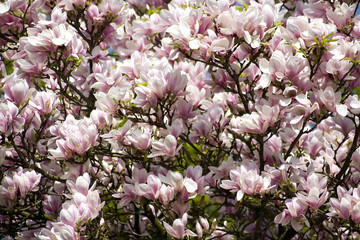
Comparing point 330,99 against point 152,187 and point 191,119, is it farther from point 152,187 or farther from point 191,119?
point 152,187

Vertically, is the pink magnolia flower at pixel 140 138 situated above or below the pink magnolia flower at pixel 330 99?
below

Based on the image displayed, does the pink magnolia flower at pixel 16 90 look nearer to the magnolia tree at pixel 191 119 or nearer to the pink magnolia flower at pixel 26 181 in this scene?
the magnolia tree at pixel 191 119

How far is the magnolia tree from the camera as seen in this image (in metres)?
3.07

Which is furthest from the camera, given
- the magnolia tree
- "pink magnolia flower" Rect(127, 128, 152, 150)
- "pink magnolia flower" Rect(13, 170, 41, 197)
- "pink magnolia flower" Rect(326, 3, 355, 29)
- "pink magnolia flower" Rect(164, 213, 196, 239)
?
"pink magnolia flower" Rect(326, 3, 355, 29)

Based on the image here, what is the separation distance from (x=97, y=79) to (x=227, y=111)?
1026 mm

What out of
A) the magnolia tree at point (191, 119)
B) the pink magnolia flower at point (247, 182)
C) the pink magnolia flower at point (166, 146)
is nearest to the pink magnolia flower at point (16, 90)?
the magnolia tree at point (191, 119)

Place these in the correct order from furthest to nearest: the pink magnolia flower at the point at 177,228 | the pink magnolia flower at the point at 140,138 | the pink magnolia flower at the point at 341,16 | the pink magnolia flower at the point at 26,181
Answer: the pink magnolia flower at the point at 341,16 < the pink magnolia flower at the point at 26,181 < the pink magnolia flower at the point at 140,138 < the pink magnolia flower at the point at 177,228

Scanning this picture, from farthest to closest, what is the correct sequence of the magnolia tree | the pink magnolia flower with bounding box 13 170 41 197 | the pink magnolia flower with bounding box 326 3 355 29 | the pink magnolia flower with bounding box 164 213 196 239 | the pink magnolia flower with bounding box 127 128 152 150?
the pink magnolia flower with bounding box 326 3 355 29
the pink magnolia flower with bounding box 13 170 41 197
the pink magnolia flower with bounding box 127 128 152 150
the magnolia tree
the pink magnolia flower with bounding box 164 213 196 239

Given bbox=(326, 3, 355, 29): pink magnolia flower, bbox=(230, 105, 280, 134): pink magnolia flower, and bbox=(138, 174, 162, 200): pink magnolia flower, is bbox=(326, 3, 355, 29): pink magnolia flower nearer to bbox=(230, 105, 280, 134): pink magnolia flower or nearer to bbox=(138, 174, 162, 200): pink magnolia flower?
bbox=(230, 105, 280, 134): pink magnolia flower

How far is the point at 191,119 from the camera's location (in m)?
3.61

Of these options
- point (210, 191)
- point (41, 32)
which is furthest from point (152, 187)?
point (41, 32)

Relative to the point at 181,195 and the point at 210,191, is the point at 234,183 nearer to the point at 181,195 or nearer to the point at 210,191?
the point at 181,195

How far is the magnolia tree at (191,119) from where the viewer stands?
3072 mm

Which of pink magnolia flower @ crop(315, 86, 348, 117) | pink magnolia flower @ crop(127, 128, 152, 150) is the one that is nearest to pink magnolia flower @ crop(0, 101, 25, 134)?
pink magnolia flower @ crop(127, 128, 152, 150)
